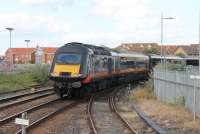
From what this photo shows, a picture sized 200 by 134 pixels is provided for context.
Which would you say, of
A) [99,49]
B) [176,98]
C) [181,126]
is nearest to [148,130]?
[181,126]

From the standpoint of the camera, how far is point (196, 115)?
17812 mm

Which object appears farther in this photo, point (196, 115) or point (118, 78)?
point (118, 78)

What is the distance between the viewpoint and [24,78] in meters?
46.7

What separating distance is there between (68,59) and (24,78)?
19.1m

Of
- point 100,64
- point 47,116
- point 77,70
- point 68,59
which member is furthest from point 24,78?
point 47,116

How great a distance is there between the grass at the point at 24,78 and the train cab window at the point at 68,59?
10362 millimetres

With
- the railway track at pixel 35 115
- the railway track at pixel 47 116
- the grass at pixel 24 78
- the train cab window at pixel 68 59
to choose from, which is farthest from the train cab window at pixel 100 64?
the grass at pixel 24 78

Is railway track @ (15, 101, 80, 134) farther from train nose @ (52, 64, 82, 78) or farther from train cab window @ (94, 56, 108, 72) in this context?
train cab window @ (94, 56, 108, 72)

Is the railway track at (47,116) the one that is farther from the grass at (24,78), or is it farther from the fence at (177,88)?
→ the grass at (24,78)

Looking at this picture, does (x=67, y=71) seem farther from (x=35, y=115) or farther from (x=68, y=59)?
(x=35, y=115)

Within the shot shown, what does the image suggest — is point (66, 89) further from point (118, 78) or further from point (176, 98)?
point (118, 78)

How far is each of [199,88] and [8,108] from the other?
9.09 meters

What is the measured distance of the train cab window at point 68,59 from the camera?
1109 inches

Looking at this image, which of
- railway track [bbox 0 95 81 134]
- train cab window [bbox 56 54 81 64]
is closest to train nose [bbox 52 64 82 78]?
train cab window [bbox 56 54 81 64]
